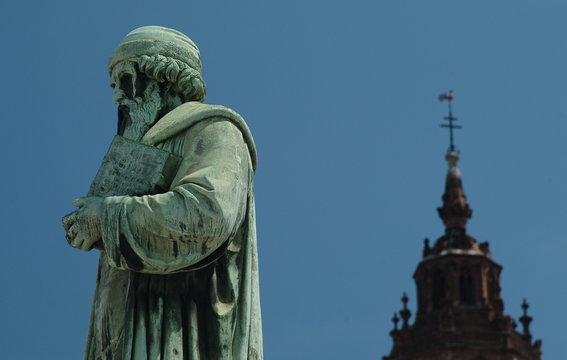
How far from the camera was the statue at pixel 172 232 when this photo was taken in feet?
23.5

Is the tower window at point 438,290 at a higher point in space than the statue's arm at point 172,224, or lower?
higher

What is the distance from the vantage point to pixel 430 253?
109 meters

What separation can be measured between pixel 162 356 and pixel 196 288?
397 millimetres

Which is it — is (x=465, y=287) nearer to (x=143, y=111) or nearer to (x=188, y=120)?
(x=143, y=111)

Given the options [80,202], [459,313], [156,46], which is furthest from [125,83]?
[459,313]

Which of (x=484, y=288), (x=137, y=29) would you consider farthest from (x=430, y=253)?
(x=137, y=29)

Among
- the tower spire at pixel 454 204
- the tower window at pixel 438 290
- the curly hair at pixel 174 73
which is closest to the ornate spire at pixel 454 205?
the tower spire at pixel 454 204

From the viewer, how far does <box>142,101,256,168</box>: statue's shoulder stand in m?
7.61

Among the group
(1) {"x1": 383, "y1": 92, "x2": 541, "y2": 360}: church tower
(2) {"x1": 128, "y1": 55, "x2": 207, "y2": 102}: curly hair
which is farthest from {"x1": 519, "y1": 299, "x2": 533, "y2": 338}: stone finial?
(2) {"x1": 128, "y1": 55, "x2": 207, "y2": 102}: curly hair

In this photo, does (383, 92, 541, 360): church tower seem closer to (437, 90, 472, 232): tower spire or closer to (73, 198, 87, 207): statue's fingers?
(437, 90, 472, 232): tower spire

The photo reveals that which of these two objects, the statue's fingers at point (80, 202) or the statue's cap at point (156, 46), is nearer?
the statue's fingers at point (80, 202)

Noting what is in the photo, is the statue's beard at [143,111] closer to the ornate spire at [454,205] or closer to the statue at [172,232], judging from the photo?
the statue at [172,232]

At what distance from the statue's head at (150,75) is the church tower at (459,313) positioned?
9573cm

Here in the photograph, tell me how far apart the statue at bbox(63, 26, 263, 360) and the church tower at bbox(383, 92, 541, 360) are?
9593cm
